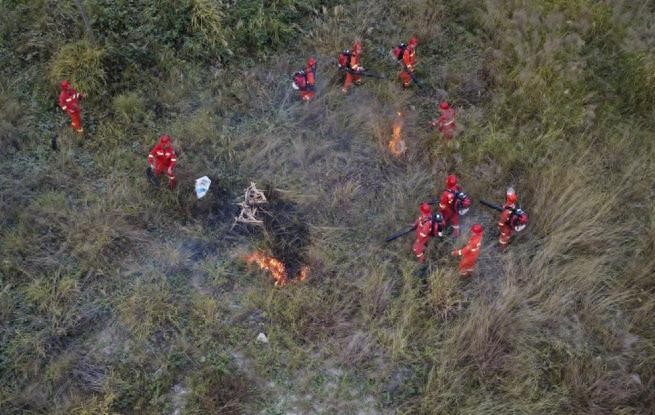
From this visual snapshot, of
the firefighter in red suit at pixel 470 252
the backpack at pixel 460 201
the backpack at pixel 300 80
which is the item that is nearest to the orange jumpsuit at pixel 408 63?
the backpack at pixel 300 80

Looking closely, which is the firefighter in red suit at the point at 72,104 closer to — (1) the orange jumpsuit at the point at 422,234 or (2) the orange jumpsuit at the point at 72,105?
(2) the orange jumpsuit at the point at 72,105

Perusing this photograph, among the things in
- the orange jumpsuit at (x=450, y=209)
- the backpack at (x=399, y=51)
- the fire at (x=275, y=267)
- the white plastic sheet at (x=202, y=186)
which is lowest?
the fire at (x=275, y=267)

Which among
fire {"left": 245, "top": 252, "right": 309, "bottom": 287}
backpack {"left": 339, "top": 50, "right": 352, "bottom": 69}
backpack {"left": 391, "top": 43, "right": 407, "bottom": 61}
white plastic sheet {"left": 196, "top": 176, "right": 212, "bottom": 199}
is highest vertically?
backpack {"left": 391, "top": 43, "right": 407, "bottom": 61}

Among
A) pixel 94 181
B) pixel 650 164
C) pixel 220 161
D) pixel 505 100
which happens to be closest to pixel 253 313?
pixel 220 161

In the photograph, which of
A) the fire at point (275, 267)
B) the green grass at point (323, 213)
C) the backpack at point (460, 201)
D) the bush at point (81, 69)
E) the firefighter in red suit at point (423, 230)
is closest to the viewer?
the green grass at point (323, 213)

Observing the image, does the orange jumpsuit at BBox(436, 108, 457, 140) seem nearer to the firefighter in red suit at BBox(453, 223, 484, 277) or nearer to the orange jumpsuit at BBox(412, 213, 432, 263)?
the orange jumpsuit at BBox(412, 213, 432, 263)

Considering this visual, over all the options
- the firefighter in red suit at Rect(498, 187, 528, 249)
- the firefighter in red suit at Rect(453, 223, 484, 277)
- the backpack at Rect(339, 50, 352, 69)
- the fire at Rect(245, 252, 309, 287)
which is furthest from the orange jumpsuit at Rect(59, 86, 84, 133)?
the firefighter in red suit at Rect(498, 187, 528, 249)
